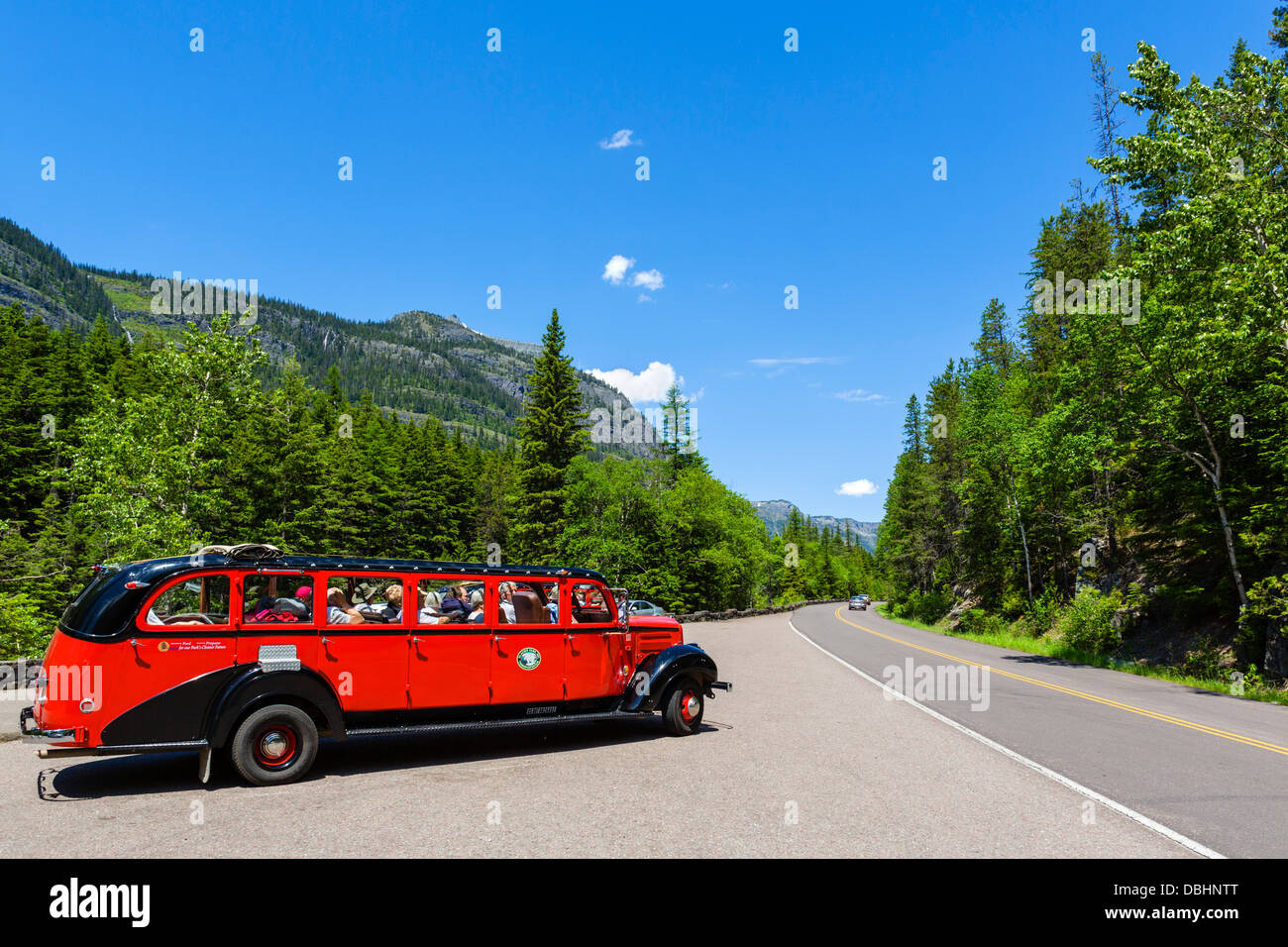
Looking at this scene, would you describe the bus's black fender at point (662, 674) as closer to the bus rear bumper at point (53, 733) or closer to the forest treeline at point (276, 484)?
the bus rear bumper at point (53, 733)

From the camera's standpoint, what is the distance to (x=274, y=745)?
6.77 metres

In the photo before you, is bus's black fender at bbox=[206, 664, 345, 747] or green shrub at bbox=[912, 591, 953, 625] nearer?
bus's black fender at bbox=[206, 664, 345, 747]

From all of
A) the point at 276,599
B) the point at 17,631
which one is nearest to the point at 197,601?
the point at 276,599

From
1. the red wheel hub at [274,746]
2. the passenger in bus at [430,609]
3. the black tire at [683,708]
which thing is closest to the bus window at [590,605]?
the black tire at [683,708]

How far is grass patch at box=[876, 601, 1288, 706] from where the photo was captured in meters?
14.8

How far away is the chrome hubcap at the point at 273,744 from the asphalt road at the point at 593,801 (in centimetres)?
37

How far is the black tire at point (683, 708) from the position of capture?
31.1ft

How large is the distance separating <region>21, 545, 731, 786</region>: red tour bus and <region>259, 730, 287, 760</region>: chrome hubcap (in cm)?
1

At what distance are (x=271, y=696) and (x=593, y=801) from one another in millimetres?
3400

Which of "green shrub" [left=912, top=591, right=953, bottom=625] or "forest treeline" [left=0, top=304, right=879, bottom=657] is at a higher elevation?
"forest treeline" [left=0, top=304, right=879, bottom=657]

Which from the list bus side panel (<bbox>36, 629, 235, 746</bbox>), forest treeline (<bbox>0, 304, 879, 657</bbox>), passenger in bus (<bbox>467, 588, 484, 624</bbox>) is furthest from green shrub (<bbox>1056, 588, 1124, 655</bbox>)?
forest treeline (<bbox>0, 304, 879, 657</bbox>)

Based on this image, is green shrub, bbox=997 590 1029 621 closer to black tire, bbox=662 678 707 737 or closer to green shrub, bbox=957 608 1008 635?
green shrub, bbox=957 608 1008 635

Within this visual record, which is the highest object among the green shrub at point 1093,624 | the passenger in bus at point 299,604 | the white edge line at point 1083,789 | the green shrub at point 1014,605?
the passenger in bus at point 299,604
